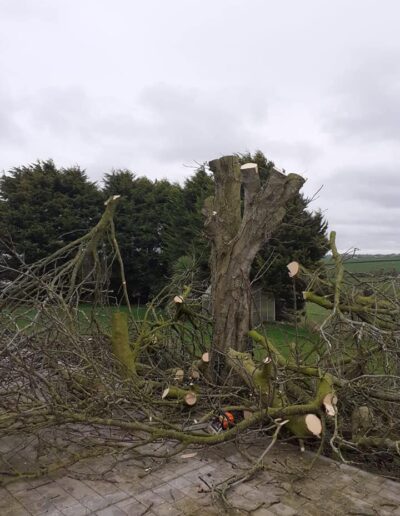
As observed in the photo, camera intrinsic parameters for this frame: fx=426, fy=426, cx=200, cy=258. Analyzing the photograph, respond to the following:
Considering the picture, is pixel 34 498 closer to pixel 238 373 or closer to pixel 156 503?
pixel 156 503

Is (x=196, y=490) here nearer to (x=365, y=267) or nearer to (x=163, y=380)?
(x=163, y=380)

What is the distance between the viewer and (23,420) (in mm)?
2990

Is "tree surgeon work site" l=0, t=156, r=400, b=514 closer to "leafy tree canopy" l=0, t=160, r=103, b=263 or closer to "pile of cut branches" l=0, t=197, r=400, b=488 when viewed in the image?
"pile of cut branches" l=0, t=197, r=400, b=488

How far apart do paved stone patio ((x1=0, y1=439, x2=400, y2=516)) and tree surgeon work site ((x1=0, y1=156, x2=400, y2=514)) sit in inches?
3.3

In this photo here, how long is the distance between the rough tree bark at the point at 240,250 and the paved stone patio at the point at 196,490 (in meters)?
1.46

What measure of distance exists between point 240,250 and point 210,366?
1.29 meters

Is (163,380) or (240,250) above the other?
(240,250)

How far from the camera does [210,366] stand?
457 cm

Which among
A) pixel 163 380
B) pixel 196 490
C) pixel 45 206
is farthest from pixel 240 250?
pixel 45 206

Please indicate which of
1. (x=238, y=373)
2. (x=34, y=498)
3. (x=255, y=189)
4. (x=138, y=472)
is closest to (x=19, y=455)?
(x=34, y=498)

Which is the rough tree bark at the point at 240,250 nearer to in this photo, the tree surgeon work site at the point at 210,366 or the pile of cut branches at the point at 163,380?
the tree surgeon work site at the point at 210,366

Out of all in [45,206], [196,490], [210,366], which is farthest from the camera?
[45,206]

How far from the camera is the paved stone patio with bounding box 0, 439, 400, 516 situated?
2.55 m

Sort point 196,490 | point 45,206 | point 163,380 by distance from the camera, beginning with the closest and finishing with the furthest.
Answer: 1. point 196,490
2. point 163,380
3. point 45,206
